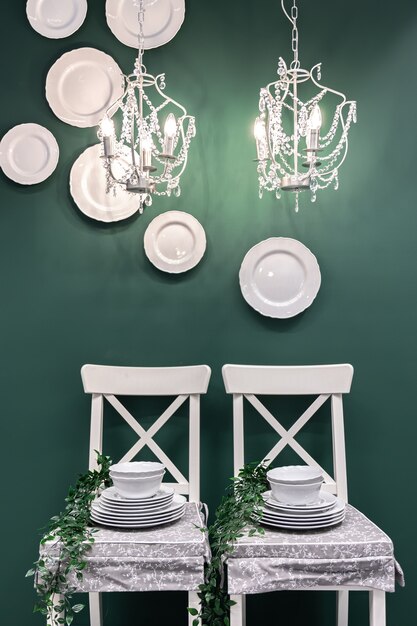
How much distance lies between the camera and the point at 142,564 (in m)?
1.99

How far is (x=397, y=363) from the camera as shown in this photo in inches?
105

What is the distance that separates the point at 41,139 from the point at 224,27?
817 millimetres

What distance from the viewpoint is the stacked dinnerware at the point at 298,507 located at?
2070 millimetres

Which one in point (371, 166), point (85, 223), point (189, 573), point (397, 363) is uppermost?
point (371, 166)

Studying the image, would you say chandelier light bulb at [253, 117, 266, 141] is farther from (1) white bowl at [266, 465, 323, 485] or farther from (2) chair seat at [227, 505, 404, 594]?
(2) chair seat at [227, 505, 404, 594]

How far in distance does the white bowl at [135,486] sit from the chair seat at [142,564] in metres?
0.14

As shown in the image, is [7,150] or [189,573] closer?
[189,573]

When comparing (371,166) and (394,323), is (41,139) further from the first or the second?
(394,323)

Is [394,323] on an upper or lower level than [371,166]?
lower

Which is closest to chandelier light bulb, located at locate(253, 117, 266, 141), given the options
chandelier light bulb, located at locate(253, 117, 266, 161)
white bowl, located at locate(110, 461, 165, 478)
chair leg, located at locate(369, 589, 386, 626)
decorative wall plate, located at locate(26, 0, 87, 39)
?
chandelier light bulb, located at locate(253, 117, 266, 161)

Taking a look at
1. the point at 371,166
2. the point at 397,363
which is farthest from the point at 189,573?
the point at 371,166

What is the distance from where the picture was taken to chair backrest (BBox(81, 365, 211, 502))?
8.20 feet

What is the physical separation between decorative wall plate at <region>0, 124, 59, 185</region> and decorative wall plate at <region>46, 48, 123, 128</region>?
106 millimetres

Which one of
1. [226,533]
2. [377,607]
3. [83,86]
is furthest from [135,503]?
[83,86]
